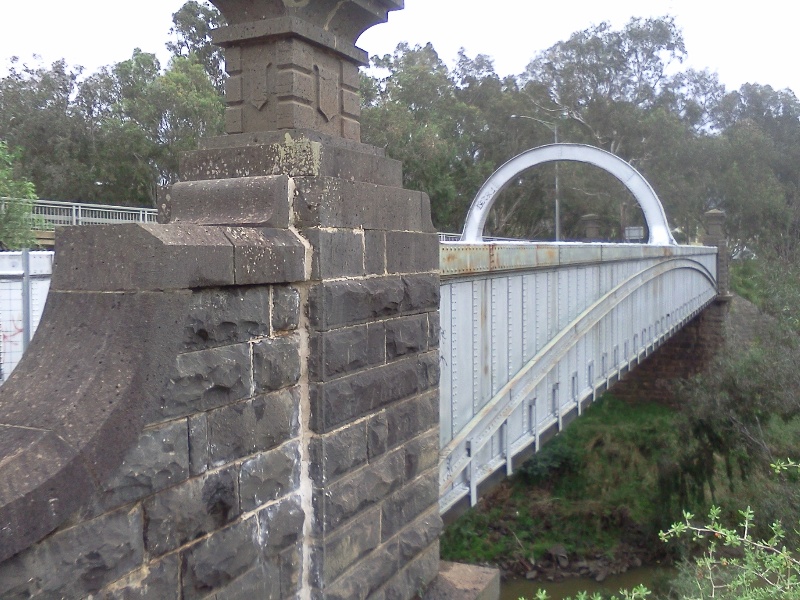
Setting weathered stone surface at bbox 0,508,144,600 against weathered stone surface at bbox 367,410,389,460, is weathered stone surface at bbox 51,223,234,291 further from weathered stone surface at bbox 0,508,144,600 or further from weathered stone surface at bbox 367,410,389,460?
weathered stone surface at bbox 367,410,389,460

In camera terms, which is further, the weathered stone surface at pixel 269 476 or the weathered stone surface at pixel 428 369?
the weathered stone surface at pixel 428 369

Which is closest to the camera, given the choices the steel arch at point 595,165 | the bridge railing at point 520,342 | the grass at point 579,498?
the bridge railing at point 520,342

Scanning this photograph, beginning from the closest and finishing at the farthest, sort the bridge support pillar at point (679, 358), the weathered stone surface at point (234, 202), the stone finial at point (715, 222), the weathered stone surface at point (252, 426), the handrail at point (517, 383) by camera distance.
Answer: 1. the weathered stone surface at point (252, 426)
2. the weathered stone surface at point (234, 202)
3. the handrail at point (517, 383)
4. the bridge support pillar at point (679, 358)
5. the stone finial at point (715, 222)

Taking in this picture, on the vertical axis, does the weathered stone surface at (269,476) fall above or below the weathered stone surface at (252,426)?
below

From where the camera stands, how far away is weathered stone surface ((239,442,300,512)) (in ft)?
7.90

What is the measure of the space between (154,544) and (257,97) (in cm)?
174

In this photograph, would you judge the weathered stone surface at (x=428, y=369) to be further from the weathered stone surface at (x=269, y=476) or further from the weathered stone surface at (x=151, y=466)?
the weathered stone surface at (x=151, y=466)

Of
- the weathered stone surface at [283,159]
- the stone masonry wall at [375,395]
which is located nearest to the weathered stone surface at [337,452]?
the stone masonry wall at [375,395]

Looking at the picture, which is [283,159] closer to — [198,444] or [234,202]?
[234,202]

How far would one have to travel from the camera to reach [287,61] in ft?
9.54

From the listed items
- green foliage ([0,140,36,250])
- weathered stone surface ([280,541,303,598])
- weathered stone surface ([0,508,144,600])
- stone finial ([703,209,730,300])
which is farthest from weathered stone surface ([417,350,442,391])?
stone finial ([703,209,730,300])

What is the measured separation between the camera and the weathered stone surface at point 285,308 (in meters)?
2.55

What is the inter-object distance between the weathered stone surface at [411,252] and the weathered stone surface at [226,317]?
0.83 metres

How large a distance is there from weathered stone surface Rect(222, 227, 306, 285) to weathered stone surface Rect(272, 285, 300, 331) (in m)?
0.05
